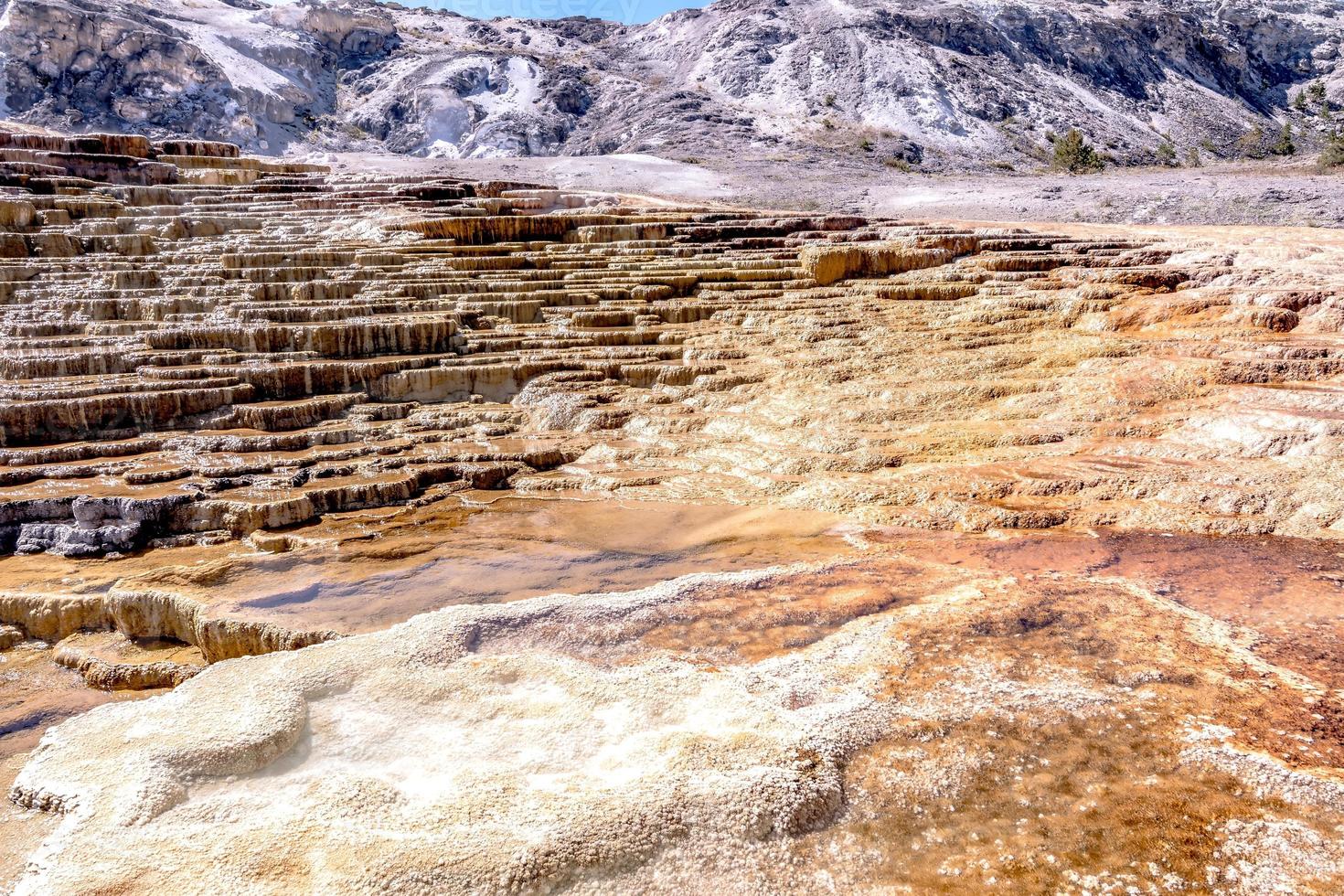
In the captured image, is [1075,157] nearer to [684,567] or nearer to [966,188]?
[966,188]

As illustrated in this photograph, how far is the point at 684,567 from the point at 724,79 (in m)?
36.0

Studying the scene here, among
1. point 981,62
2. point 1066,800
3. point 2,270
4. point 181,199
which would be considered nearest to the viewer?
point 1066,800

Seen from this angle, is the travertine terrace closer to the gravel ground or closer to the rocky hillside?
the gravel ground

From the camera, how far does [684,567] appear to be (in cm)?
488

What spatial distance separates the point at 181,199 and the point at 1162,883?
58.5ft

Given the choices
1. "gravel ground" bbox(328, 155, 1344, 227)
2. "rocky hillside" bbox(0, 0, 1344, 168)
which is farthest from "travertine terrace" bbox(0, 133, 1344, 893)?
"rocky hillside" bbox(0, 0, 1344, 168)

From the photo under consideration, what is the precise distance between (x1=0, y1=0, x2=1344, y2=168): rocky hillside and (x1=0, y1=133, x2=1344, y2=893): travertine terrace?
21.0 m

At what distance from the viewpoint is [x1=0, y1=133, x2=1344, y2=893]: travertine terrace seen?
8.49ft

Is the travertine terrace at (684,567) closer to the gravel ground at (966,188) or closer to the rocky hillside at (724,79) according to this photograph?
the gravel ground at (966,188)

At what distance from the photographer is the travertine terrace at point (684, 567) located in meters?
2.59

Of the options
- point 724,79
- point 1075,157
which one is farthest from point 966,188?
point 724,79

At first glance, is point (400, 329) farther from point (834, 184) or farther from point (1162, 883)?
point (834, 184)

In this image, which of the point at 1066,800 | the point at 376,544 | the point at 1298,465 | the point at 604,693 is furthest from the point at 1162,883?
the point at 376,544

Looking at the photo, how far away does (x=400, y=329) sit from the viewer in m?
9.09
